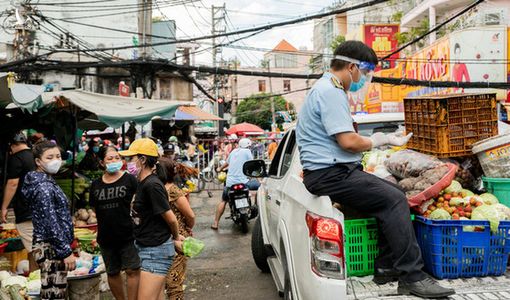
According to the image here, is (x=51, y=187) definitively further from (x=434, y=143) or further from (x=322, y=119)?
(x=434, y=143)

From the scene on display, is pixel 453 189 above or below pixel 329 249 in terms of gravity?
above

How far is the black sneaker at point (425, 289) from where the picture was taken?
2631 mm

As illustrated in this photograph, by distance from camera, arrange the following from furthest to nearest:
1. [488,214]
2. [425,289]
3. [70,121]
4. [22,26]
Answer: [22,26], [70,121], [488,214], [425,289]

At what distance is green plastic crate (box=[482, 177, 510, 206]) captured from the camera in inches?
135

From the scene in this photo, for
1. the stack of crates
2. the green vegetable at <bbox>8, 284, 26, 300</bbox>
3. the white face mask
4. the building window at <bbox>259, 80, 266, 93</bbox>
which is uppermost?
the building window at <bbox>259, 80, 266, 93</bbox>

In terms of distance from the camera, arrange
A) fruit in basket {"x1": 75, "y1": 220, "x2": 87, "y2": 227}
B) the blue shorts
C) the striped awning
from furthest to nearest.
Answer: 1. the striped awning
2. fruit in basket {"x1": 75, "y1": 220, "x2": 87, "y2": 227}
3. the blue shorts

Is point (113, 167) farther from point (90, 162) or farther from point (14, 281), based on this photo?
point (90, 162)

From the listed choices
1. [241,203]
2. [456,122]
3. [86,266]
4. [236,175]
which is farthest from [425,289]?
[236,175]

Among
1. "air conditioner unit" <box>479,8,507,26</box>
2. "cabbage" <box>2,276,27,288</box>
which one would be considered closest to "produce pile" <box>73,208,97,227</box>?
"cabbage" <box>2,276,27,288</box>

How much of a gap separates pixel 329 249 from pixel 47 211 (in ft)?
8.48

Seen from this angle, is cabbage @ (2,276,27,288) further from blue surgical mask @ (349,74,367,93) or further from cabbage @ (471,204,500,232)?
cabbage @ (471,204,500,232)

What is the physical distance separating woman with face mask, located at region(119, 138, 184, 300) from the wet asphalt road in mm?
1883

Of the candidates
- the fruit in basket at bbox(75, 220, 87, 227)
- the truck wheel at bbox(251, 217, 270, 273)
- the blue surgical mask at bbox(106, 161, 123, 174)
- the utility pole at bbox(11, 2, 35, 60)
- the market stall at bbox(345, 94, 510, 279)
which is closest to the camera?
the market stall at bbox(345, 94, 510, 279)

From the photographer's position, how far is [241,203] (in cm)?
923
